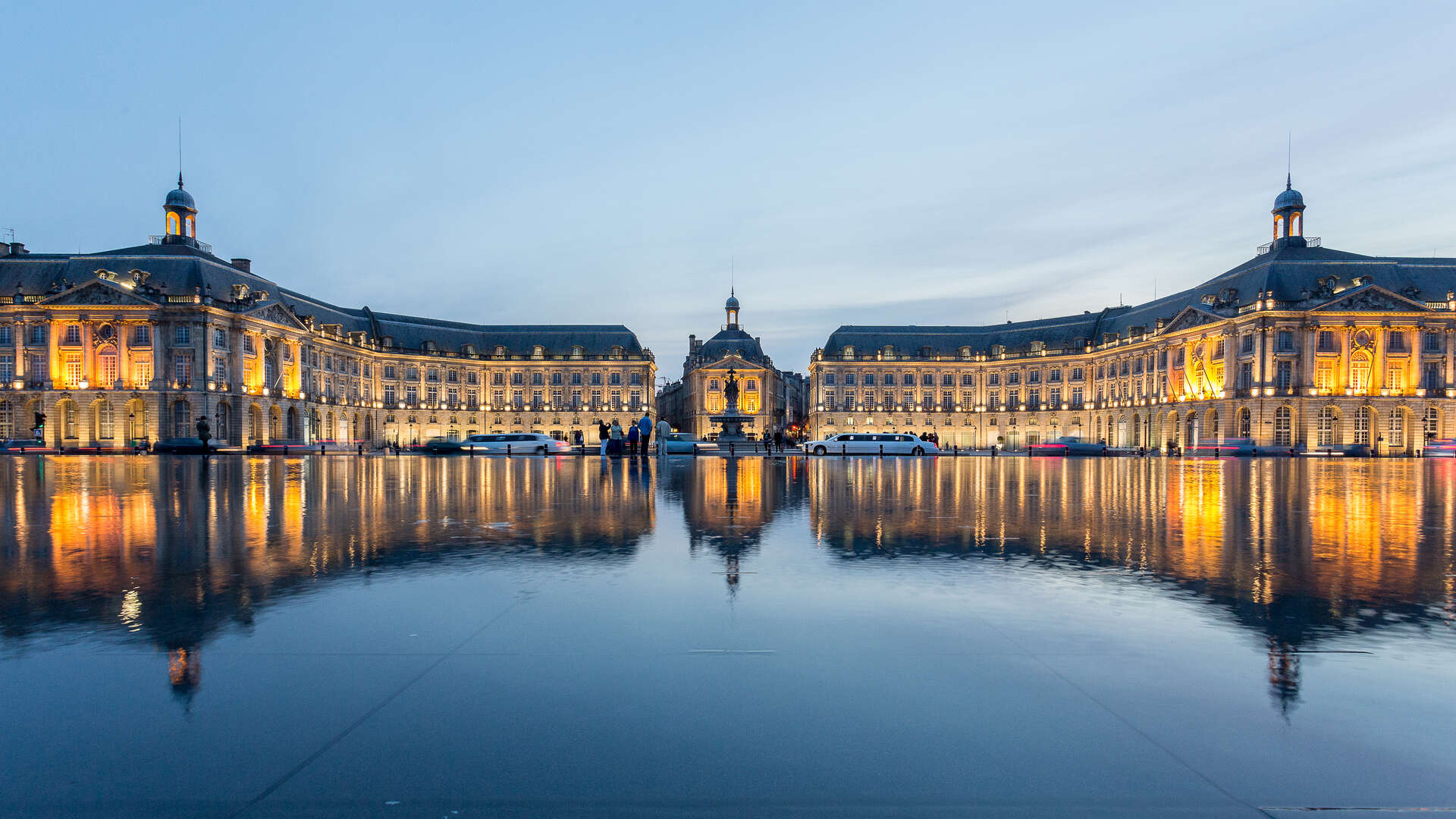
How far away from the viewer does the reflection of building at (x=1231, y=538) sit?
521 cm

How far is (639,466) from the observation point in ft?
91.3

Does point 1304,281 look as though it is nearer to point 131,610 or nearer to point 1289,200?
point 1289,200

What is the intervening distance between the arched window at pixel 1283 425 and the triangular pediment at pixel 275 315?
9224cm

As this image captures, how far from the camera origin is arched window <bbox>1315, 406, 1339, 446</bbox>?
211 feet

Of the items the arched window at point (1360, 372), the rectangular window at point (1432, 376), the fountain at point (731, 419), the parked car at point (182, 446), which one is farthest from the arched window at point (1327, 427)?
the parked car at point (182, 446)

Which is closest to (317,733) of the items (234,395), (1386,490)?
(1386,490)

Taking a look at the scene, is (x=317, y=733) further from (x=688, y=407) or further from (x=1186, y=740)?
(x=688, y=407)

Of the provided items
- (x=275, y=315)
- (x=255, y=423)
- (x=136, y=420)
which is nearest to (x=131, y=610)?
(x=255, y=423)

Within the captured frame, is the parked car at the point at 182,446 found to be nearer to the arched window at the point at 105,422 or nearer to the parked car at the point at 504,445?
the parked car at the point at 504,445

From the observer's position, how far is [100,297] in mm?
61438

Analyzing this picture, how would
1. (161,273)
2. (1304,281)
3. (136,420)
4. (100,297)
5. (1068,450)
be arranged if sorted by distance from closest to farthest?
(1068,450), (100,297), (136,420), (161,273), (1304,281)

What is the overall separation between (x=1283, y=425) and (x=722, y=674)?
3106 inches

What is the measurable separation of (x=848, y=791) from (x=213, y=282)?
79.2 meters

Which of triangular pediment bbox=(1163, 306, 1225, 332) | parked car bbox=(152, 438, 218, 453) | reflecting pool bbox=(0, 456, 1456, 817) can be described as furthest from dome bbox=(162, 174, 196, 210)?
triangular pediment bbox=(1163, 306, 1225, 332)
